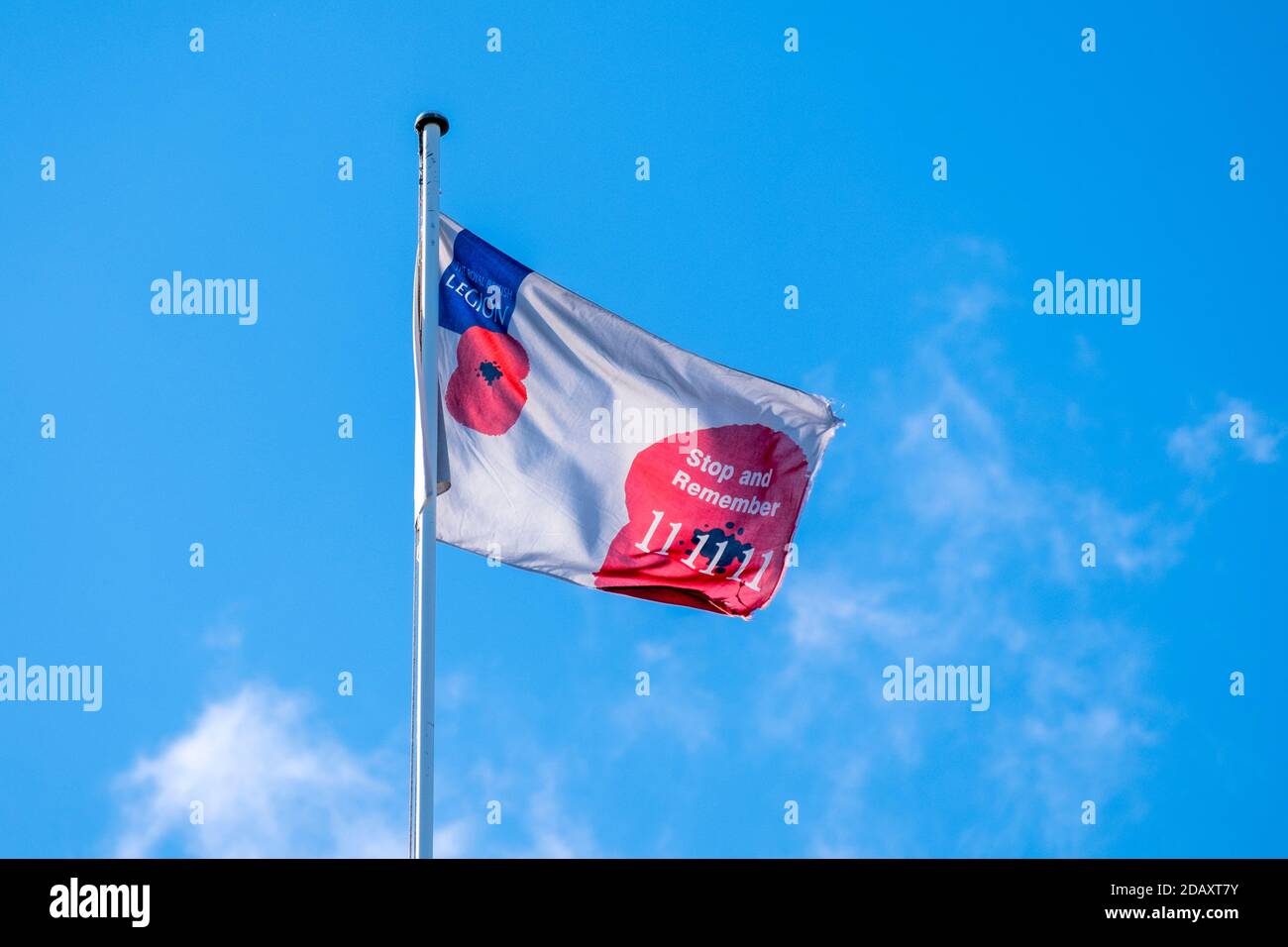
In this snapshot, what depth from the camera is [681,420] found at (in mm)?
19141

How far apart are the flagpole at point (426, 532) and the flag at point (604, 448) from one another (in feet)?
2.34

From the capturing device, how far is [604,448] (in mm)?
18797

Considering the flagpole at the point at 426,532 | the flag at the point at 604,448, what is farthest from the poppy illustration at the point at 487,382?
→ the flagpole at the point at 426,532

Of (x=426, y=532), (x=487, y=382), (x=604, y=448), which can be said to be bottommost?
(x=426, y=532)

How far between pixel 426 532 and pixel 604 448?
10.0ft

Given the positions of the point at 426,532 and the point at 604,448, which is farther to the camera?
the point at 604,448

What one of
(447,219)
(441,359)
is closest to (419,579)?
(441,359)

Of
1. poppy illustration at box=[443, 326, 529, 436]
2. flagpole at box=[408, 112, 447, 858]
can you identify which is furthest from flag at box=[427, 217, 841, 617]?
flagpole at box=[408, 112, 447, 858]

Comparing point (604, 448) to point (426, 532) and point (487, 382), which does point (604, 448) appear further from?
point (426, 532)

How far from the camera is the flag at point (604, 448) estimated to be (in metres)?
18.2

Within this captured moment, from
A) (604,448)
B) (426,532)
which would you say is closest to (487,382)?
(604,448)
